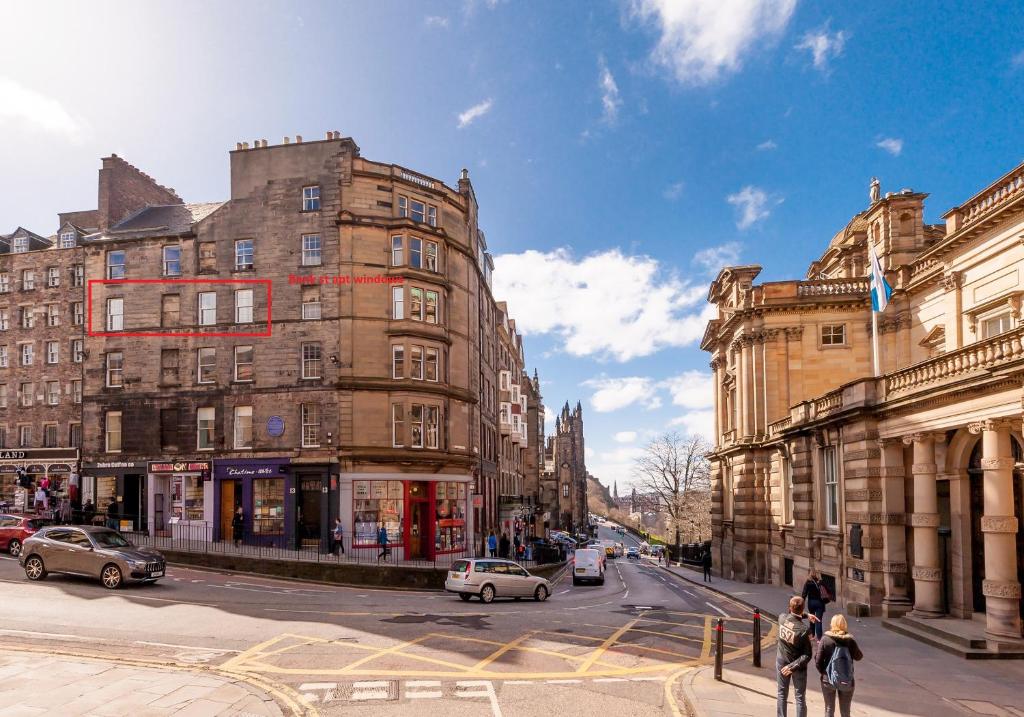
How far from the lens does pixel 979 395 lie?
674 inches

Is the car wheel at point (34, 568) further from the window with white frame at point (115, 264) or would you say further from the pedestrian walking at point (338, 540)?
the window with white frame at point (115, 264)

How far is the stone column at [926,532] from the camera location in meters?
19.9

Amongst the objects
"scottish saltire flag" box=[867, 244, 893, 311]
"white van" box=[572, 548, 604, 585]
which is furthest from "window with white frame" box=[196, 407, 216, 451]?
"scottish saltire flag" box=[867, 244, 893, 311]

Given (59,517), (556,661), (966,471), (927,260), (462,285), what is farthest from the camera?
(462,285)

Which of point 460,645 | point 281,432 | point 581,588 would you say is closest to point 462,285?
point 281,432

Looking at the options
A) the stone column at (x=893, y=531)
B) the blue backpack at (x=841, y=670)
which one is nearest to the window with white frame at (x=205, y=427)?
the stone column at (x=893, y=531)

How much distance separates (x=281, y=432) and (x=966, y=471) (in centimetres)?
2929

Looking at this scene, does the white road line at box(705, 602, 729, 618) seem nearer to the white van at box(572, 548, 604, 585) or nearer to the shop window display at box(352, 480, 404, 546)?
the white van at box(572, 548, 604, 585)

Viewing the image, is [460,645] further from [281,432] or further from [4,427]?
[4,427]

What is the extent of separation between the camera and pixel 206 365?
37.8m

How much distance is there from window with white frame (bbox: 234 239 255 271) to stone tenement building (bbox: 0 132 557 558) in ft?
0.25

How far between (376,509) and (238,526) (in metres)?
6.90

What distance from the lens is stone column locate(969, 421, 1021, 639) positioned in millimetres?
16359

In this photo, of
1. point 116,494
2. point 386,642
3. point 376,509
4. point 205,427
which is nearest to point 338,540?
point 376,509
